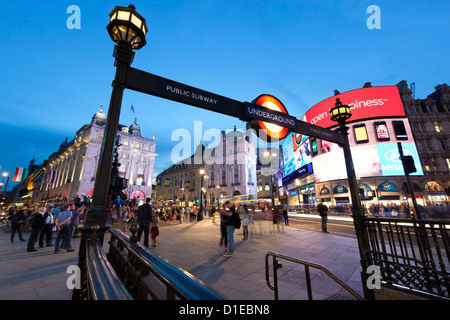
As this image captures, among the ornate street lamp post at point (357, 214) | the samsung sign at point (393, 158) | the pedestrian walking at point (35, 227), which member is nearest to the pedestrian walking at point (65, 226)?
the pedestrian walking at point (35, 227)

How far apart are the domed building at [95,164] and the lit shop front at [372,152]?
130ft

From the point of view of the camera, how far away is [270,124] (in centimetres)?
493

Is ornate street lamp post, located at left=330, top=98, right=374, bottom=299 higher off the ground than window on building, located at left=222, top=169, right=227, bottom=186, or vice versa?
window on building, located at left=222, top=169, right=227, bottom=186

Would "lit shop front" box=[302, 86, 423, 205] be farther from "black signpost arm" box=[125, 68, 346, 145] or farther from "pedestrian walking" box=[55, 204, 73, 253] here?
"pedestrian walking" box=[55, 204, 73, 253]

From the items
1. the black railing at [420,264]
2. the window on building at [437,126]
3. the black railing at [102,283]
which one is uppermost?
the window on building at [437,126]

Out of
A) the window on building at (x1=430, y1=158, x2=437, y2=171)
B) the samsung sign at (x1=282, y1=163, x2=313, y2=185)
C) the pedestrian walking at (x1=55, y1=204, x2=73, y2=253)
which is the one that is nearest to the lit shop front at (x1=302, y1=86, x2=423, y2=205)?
the samsung sign at (x1=282, y1=163, x2=313, y2=185)

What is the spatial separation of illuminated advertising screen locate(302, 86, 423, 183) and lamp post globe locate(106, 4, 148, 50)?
3344 centimetres

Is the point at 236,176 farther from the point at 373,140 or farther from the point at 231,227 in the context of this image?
the point at 231,227

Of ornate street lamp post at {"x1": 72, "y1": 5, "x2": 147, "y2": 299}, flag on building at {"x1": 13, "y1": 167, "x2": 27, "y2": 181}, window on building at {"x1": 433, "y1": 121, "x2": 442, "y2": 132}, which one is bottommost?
ornate street lamp post at {"x1": 72, "y1": 5, "x2": 147, "y2": 299}

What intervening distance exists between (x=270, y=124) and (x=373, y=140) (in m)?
33.9

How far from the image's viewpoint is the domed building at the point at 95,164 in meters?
41.2

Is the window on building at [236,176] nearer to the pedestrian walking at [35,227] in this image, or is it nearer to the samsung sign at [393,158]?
the samsung sign at [393,158]

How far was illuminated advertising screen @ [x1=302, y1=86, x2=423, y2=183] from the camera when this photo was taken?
2898 cm
